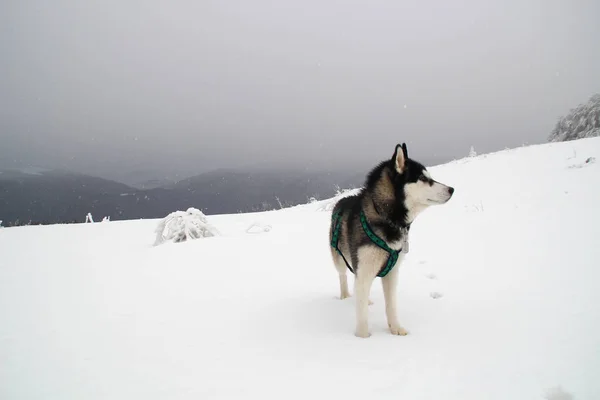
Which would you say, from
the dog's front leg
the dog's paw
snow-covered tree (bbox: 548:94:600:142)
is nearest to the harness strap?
the dog's front leg

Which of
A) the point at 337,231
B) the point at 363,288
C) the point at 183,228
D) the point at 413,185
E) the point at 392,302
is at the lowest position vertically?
the point at 392,302

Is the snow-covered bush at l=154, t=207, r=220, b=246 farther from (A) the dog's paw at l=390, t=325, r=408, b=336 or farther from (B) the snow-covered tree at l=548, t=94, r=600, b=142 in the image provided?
(B) the snow-covered tree at l=548, t=94, r=600, b=142

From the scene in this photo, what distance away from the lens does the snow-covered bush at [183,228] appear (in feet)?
28.0

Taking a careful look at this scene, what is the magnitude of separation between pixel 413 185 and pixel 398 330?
5.26ft

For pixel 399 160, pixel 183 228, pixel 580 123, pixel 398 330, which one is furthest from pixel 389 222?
pixel 580 123

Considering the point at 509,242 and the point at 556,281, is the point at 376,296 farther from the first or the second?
the point at 509,242

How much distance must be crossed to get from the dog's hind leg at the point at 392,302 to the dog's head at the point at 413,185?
2.73ft

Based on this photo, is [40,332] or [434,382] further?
[40,332]

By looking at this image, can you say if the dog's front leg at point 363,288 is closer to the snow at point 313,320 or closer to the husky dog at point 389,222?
the husky dog at point 389,222

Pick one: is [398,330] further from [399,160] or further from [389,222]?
[399,160]

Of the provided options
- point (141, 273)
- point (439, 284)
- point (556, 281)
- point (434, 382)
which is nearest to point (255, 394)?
point (434, 382)

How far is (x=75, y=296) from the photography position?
4.38 metres

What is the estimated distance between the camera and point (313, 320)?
3.38m

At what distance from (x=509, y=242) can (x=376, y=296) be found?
9.46 ft
